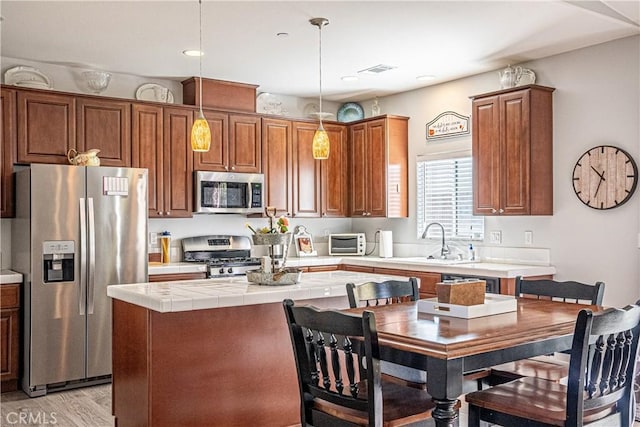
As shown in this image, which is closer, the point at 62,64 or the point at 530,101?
the point at 530,101

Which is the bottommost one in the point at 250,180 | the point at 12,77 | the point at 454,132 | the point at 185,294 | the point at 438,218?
the point at 185,294

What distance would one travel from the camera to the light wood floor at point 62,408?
12.8 ft

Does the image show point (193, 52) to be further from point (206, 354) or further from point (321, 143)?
point (206, 354)

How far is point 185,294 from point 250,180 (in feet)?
9.71

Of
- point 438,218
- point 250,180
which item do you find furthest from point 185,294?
point 438,218

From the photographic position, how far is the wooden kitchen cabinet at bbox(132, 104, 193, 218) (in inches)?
214

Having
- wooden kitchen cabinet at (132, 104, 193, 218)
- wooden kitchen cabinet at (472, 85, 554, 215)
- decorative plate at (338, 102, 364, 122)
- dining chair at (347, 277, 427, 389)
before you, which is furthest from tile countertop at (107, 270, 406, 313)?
decorative plate at (338, 102, 364, 122)

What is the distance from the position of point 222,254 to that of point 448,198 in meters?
2.31

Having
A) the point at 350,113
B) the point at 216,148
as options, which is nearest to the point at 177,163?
the point at 216,148

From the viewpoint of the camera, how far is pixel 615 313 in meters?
2.24

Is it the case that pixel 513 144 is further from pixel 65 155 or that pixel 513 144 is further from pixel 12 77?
pixel 12 77

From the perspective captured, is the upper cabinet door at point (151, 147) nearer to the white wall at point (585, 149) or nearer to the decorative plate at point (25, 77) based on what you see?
the decorative plate at point (25, 77)

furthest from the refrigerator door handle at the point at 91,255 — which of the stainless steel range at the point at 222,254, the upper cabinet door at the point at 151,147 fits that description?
the stainless steel range at the point at 222,254

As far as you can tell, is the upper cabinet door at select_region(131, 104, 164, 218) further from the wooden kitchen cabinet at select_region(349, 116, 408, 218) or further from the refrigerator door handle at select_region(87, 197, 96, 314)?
the wooden kitchen cabinet at select_region(349, 116, 408, 218)
